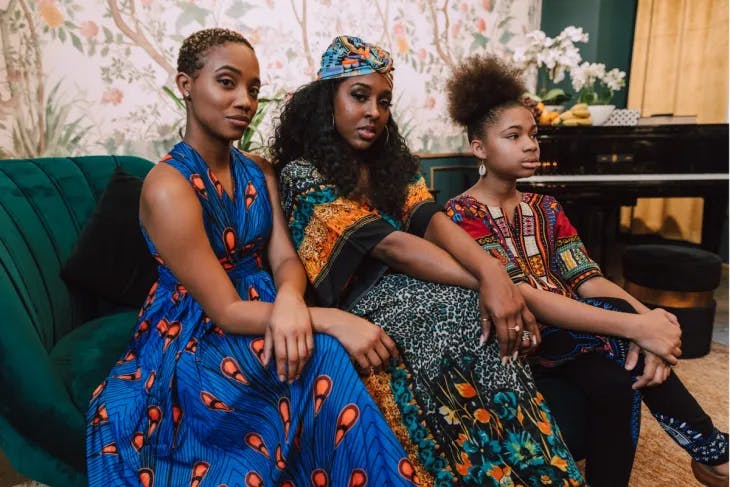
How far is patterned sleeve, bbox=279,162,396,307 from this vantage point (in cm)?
124

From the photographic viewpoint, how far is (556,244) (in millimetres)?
1493

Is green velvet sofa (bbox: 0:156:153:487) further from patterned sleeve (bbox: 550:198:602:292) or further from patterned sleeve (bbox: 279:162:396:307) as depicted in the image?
patterned sleeve (bbox: 550:198:602:292)

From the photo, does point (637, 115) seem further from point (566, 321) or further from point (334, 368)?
point (334, 368)

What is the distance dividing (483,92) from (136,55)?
1890mm

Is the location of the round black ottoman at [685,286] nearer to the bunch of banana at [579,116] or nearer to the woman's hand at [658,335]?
the bunch of banana at [579,116]

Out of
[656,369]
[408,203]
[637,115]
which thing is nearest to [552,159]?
[637,115]

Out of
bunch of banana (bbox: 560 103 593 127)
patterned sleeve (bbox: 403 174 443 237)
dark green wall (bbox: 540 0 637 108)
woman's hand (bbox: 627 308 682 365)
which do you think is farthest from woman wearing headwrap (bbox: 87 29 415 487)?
dark green wall (bbox: 540 0 637 108)

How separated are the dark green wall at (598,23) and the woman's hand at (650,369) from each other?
10.8 ft

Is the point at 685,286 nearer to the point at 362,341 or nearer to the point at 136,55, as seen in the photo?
the point at 362,341

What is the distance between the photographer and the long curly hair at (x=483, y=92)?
5.21 ft

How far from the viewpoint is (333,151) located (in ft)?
4.39

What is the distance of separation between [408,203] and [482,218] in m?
0.23

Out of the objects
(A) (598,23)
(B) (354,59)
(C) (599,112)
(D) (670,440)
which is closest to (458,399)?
(B) (354,59)

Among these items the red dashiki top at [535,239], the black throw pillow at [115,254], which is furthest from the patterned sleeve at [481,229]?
the black throw pillow at [115,254]
